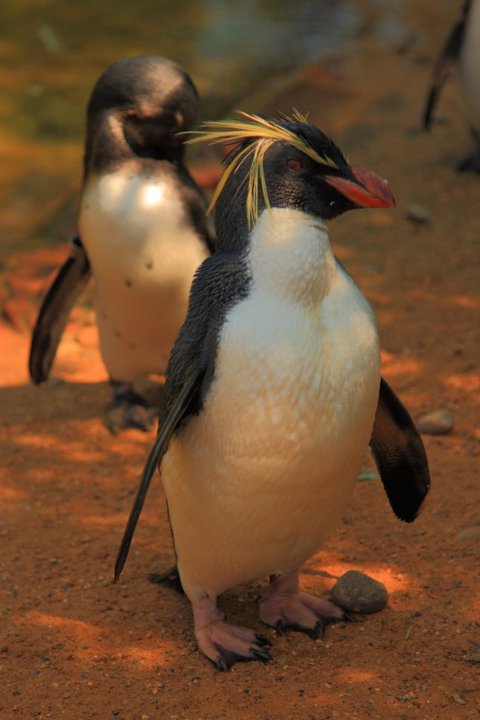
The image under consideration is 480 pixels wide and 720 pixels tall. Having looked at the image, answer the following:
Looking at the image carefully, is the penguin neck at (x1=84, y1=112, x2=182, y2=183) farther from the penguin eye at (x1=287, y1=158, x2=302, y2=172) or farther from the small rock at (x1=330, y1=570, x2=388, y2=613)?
the small rock at (x1=330, y1=570, x2=388, y2=613)

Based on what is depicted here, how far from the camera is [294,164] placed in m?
2.73

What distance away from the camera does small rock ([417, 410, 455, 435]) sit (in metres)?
4.17

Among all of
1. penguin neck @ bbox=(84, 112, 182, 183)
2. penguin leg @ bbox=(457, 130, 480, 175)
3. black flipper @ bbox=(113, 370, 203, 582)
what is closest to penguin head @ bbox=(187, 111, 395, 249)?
black flipper @ bbox=(113, 370, 203, 582)

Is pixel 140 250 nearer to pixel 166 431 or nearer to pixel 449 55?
pixel 166 431

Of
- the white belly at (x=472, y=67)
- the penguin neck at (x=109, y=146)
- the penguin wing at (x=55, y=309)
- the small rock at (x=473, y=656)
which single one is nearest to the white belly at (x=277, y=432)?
the small rock at (x=473, y=656)

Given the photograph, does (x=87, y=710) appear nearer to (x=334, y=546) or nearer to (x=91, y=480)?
(x=334, y=546)

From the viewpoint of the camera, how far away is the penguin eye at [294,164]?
273 centimetres

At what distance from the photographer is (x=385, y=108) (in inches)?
300

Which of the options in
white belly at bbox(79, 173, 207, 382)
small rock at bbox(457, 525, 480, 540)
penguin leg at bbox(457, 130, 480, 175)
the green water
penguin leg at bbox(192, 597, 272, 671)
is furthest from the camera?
the green water

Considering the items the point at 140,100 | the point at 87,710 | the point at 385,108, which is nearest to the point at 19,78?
the point at 385,108

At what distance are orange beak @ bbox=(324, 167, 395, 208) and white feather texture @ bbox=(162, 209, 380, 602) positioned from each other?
108 mm

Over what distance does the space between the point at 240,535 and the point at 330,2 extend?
917cm

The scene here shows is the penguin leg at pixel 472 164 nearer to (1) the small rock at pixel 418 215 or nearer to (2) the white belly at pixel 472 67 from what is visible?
(2) the white belly at pixel 472 67

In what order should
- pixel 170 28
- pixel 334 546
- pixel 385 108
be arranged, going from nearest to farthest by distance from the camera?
pixel 334 546, pixel 385 108, pixel 170 28
